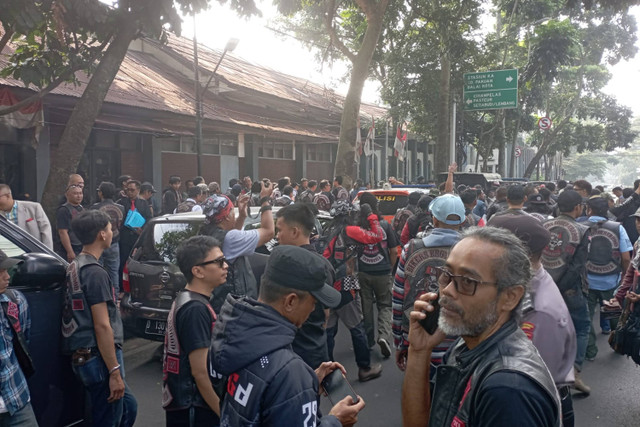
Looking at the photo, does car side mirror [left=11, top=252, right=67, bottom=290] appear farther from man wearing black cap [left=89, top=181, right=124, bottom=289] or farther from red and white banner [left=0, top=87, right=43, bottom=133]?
red and white banner [left=0, top=87, right=43, bottom=133]

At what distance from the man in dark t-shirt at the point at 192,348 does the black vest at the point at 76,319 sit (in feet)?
1.95

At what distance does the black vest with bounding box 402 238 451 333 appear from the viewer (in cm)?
375

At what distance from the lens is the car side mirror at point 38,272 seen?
2.93 m

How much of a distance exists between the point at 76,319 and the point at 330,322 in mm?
2456

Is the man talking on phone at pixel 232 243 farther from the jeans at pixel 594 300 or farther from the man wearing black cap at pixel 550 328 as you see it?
the jeans at pixel 594 300

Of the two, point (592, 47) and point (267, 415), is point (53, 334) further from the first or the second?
point (592, 47)

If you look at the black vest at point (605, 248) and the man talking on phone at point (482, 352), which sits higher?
the man talking on phone at point (482, 352)

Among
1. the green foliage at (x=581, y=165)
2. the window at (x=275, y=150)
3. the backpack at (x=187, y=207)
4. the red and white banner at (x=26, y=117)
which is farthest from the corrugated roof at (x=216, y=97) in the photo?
the green foliage at (x=581, y=165)

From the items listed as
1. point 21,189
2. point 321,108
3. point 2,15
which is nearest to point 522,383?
point 2,15

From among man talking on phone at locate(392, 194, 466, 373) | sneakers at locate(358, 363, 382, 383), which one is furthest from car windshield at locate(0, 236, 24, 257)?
sneakers at locate(358, 363, 382, 383)

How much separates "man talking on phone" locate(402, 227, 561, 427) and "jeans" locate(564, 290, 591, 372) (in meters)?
3.29

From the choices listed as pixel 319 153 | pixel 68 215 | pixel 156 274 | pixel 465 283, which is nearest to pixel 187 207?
pixel 68 215

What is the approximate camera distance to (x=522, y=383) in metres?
1.50

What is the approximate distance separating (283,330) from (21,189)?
11511 mm
